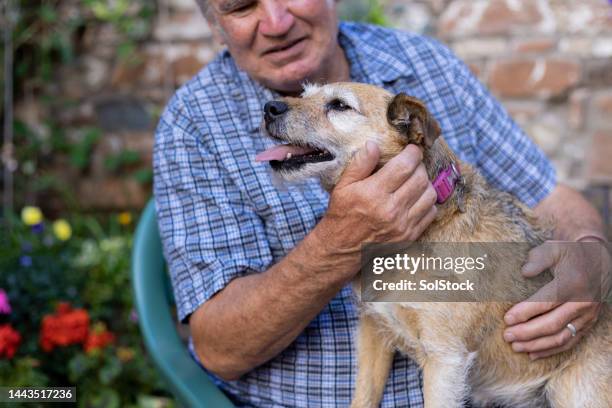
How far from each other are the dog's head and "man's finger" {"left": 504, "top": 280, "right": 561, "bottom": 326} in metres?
0.59

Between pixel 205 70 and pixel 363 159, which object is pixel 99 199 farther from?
pixel 363 159

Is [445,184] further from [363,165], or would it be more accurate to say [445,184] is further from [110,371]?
[110,371]

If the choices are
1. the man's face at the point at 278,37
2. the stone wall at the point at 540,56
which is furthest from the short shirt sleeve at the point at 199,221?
the stone wall at the point at 540,56

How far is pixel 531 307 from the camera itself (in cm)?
233

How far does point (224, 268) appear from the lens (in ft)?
8.17

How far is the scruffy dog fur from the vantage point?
7.32 ft

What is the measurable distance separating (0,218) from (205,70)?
292cm

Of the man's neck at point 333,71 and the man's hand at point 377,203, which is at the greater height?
the man's neck at point 333,71

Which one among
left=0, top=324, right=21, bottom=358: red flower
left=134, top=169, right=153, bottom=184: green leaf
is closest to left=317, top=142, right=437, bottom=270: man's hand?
left=0, top=324, right=21, bottom=358: red flower

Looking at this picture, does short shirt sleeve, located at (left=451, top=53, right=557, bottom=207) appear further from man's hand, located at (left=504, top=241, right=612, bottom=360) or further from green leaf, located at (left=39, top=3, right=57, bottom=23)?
green leaf, located at (left=39, top=3, right=57, bottom=23)

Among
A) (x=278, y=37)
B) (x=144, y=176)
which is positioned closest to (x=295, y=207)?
(x=278, y=37)

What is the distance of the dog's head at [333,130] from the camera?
2.30 m

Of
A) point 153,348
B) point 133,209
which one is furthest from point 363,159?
point 133,209

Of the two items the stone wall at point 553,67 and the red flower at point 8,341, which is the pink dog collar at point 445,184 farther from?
the red flower at point 8,341
